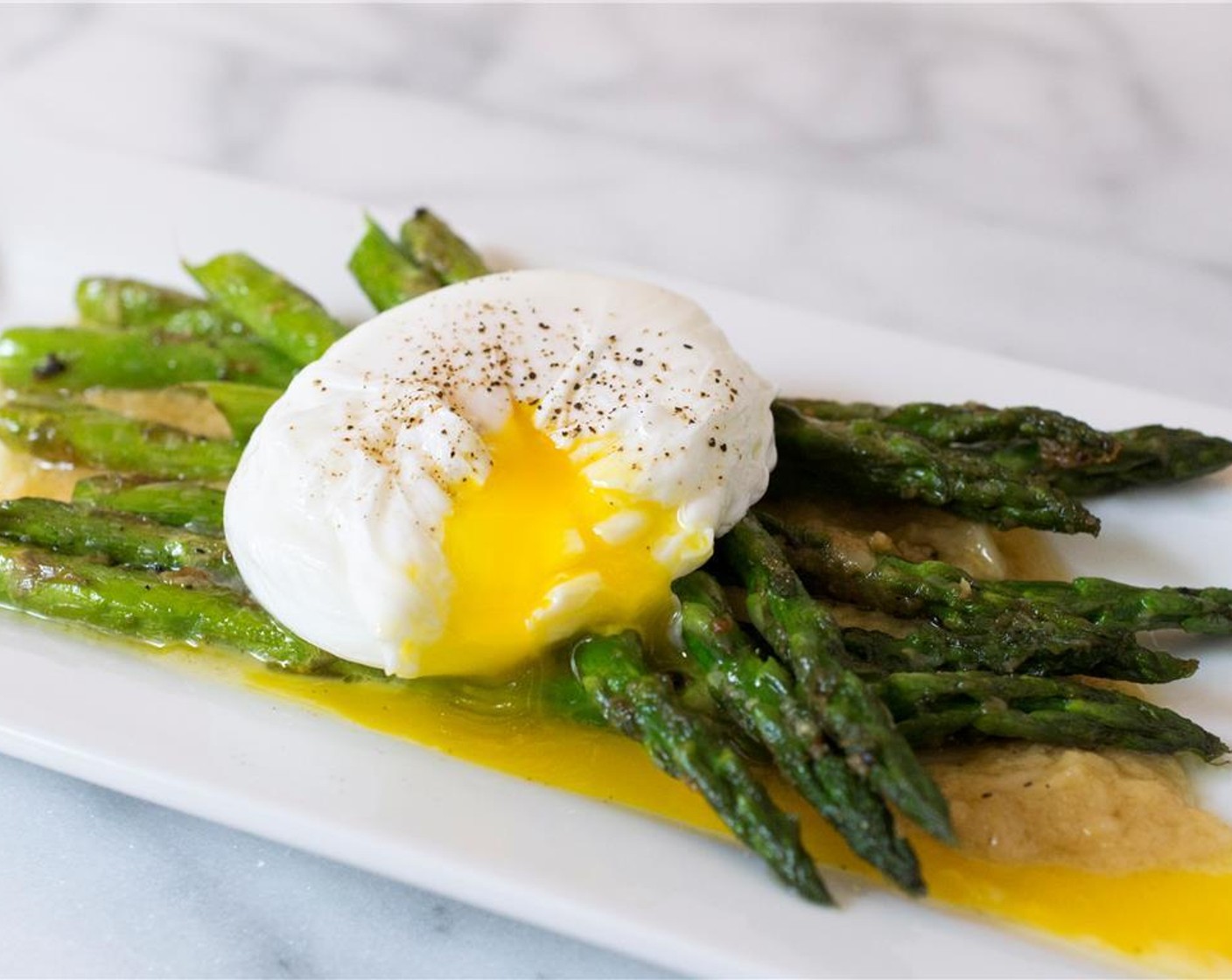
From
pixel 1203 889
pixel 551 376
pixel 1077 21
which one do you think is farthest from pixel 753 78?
pixel 1203 889

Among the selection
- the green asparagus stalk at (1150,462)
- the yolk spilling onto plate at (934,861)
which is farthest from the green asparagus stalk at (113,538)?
the green asparagus stalk at (1150,462)

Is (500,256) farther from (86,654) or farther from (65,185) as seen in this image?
(86,654)

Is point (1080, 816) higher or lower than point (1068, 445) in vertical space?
lower

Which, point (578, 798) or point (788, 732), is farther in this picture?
point (578, 798)

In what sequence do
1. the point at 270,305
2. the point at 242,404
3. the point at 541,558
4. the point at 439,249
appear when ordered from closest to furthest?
the point at 541,558 < the point at 242,404 < the point at 270,305 < the point at 439,249

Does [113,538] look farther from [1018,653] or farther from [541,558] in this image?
[1018,653]

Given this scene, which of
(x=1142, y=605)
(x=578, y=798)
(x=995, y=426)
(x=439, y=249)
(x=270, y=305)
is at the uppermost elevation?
(x=995, y=426)

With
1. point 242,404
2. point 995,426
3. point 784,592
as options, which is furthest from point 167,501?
point 995,426
